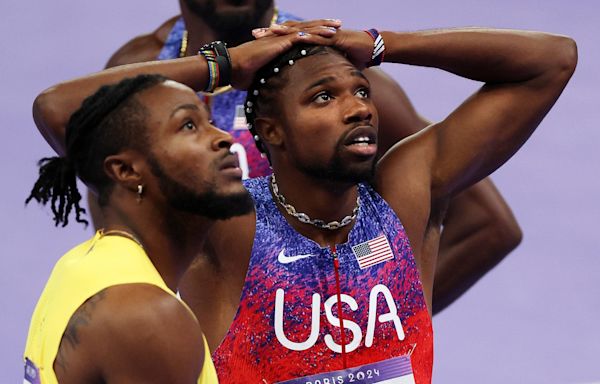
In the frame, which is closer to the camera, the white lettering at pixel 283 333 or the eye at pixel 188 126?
the eye at pixel 188 126

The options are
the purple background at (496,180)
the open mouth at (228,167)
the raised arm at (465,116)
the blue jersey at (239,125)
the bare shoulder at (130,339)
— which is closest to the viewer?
the bare shoulder at (130,339)

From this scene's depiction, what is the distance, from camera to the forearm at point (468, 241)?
6.28 metres

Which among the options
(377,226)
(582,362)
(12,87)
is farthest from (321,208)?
(12,87)

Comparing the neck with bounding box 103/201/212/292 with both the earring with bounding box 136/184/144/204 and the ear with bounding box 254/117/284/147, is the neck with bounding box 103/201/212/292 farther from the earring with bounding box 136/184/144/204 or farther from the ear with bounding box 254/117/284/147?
the ear with bounding box 254/117/284/147

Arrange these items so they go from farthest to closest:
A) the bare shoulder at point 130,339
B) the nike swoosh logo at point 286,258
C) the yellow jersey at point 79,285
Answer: the nike swoosh logo at point 286,258
the yellow jersey at point 79,285
the bare shoulder at point 130,339

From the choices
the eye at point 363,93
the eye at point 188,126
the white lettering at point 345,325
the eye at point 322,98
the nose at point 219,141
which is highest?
the eye at point 188,126

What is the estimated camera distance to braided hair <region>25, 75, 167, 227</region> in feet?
13.4

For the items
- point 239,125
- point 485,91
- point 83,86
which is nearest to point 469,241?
point 239,125

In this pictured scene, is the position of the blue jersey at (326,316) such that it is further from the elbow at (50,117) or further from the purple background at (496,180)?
the purple background at (496,180)

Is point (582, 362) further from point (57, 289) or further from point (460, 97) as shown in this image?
point (57, 289)

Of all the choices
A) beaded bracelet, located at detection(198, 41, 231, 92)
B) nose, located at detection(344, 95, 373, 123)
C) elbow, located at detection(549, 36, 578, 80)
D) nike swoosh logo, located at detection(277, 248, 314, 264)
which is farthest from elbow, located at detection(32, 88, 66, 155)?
elbow, located at detection(549, 36, 578, 80)

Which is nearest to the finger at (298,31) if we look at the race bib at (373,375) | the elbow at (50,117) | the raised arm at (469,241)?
the elbow at (50,117)

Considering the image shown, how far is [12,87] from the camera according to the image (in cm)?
882

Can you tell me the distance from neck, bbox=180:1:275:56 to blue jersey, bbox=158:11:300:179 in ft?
0.40
